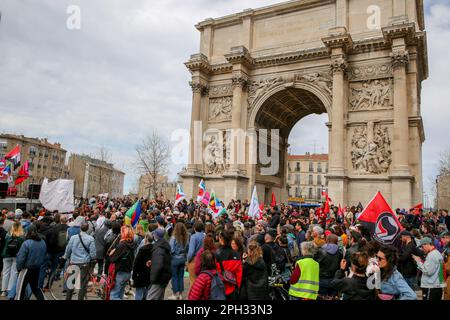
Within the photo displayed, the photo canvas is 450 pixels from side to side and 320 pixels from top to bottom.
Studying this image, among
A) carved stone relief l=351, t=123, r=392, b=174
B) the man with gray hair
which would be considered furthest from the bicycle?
carved stone relief l=351, t=123, r=392, b=174

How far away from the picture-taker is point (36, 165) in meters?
69.5

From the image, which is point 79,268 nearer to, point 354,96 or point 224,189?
point 224,189

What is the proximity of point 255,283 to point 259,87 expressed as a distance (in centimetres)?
2260

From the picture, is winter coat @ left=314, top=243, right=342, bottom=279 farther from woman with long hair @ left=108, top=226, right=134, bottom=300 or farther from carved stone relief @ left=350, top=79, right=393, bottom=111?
carved stone relief @ left=350, top=79, right=393, bottom=111

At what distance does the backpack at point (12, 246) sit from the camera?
7.43m

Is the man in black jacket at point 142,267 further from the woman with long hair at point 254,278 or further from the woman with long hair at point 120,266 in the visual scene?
the woman with long hair at point 254,278

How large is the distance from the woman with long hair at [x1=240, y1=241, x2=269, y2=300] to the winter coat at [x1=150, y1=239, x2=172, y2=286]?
1487mm

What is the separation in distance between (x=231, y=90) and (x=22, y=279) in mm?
22755

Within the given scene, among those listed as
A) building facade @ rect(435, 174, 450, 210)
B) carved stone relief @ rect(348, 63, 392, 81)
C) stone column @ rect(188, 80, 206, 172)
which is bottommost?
building facade @ rect(435, 174, 450, 210)

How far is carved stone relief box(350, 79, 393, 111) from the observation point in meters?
21.6

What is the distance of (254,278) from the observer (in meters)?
5.34

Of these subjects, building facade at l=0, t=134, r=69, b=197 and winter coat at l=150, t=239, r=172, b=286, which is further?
building facade at l=0, t=134, r=69, b=197

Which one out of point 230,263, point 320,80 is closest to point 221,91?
point 320,80

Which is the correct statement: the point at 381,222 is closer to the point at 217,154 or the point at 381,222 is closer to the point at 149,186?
the point at 217,154
